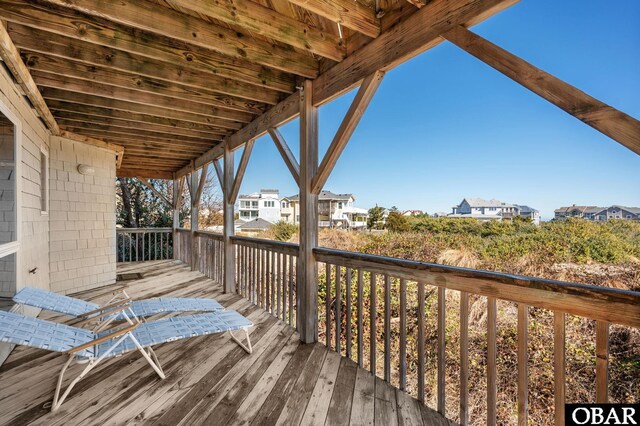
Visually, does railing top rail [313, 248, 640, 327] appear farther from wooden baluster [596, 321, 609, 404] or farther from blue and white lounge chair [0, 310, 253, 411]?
→ blue and white lounge chair [0, 310, 253, 411]

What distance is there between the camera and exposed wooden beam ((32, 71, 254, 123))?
313 centimetres

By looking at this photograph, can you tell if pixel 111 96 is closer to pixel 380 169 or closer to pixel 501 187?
pixel 501 187

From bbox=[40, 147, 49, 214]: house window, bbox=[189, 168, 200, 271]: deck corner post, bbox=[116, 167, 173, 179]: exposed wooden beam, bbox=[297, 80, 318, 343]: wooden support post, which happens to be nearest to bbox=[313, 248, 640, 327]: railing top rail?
bbox=[297, 80, 318, 343]: wooden support post

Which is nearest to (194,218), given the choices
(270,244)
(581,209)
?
(270,244)

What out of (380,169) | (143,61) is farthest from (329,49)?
(380,169)

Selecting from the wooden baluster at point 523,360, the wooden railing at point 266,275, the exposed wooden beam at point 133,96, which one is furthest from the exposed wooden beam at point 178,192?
the wooden baluster at point 523,360

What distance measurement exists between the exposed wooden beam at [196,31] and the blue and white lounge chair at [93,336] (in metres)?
2.10

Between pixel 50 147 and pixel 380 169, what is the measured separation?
9262 mm

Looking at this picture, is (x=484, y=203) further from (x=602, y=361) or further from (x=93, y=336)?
(x=93, y=336)

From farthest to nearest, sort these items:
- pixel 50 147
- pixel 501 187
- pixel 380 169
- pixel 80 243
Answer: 1. pixel 380 169
2. pixel 501 187
3. pixel 80 243
4. pixel 50 147

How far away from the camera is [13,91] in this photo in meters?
2.95

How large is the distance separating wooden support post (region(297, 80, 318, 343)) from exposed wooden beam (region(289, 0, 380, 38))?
3.09 ft

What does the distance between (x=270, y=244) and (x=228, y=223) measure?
1.59 metres

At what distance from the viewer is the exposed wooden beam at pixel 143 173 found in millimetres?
8262
